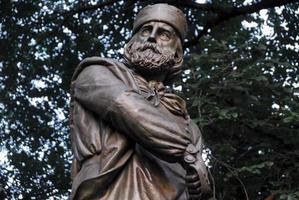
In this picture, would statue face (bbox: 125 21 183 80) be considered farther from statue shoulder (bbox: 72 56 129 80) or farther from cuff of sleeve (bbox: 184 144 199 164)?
cuff of sleeve (bbox: 184 144 199 164)

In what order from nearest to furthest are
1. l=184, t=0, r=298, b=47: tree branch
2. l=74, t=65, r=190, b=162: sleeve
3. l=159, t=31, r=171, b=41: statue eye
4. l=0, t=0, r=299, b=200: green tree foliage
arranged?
l=74, t=65, r=190, b=162: sleeve → l=159, t=31, r=171, b=41: statue eye → l=0, t=0, r=299, b=200: green tree foliage → l=184, t=0, r=298, b=47: tree branch

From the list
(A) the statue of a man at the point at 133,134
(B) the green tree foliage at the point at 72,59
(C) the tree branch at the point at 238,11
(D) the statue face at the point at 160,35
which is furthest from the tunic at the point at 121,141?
(C) the tree branch at the point at 238,11

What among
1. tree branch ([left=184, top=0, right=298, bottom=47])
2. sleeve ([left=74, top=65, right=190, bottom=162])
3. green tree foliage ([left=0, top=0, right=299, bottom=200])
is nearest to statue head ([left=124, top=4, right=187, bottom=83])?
sleeve ([left=74, top=65, right=190, bottom=162])

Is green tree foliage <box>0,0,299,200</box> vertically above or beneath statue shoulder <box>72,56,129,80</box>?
above

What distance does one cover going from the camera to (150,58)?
4113 millimetres

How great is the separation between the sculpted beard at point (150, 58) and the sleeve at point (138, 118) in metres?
0.31

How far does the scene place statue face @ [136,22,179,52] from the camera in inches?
165

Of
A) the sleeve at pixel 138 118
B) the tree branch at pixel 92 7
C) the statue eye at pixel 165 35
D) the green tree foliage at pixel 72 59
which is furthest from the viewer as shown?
the tree branch at pixel 92 7

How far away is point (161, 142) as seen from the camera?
3611mm

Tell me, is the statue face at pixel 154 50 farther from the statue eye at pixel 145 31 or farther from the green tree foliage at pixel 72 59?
the green tree foliage at pixel 72 59

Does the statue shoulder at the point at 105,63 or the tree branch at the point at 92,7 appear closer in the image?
the statue shoulder at the point at 105,63

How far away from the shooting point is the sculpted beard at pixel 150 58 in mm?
4117

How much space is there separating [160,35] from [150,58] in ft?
0.57

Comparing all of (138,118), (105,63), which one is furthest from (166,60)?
(138,118)
